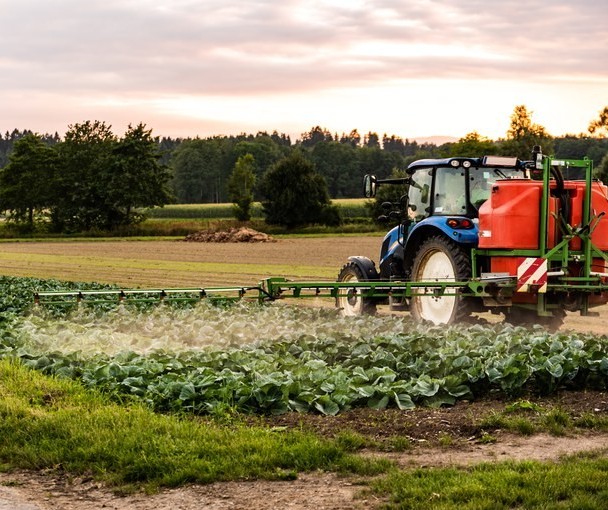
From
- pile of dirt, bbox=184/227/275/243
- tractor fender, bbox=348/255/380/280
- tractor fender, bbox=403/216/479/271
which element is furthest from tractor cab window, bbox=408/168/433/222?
pile of dirt, bbox=184/227/275/243


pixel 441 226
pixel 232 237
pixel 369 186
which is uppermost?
pixel 369 186

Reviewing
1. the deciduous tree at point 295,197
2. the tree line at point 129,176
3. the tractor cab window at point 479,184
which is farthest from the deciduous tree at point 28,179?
the tractor cab window at point 479,184

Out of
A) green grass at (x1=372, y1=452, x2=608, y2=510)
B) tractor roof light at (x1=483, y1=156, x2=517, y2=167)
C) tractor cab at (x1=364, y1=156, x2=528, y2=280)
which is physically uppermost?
tractor roof light at (x1=483, y1=156, x2=517, y2=167)

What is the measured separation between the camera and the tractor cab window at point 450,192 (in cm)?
1445

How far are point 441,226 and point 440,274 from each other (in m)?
0.79

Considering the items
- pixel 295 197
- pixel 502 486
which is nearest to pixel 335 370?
pixel 502 486

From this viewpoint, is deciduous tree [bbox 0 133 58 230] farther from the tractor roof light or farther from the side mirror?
the tractor roof light

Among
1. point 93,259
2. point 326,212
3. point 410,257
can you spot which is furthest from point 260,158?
point 410,257

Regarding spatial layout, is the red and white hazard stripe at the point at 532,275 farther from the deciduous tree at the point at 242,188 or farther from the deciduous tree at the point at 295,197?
the deciduous tree at the point at 242,188

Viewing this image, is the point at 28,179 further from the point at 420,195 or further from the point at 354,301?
the point at 420,195

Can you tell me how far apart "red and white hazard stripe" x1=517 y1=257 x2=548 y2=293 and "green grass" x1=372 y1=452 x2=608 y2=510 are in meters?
5.87

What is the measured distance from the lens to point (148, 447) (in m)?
7.39

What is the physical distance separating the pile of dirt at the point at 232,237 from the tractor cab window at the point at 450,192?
35614mm

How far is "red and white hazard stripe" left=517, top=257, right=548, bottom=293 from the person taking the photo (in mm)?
12672
